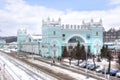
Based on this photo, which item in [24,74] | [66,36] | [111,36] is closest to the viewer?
[24,74]

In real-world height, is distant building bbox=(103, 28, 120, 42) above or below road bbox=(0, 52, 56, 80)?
above

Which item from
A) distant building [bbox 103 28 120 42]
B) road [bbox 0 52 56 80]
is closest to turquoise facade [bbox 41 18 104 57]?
road [bbox 0 52 56 80]

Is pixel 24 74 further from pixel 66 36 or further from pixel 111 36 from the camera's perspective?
pixel 111 36

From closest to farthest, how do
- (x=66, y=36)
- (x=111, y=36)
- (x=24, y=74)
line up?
(x=24, y=74), (x=66, y=36), (x=111, y=36)

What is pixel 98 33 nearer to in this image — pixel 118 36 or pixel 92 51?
pixel 92 51

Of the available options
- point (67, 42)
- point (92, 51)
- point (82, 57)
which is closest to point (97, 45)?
point (92, 51)

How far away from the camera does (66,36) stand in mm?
97688

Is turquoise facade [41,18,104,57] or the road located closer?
the road

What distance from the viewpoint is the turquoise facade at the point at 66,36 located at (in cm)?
9562

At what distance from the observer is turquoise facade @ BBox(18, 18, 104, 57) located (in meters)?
95.6

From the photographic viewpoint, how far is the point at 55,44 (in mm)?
96250

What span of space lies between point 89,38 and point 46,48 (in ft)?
47.4

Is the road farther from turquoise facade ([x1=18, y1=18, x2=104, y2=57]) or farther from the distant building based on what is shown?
the distant building

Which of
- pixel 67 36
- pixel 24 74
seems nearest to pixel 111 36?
pixel 67 36
